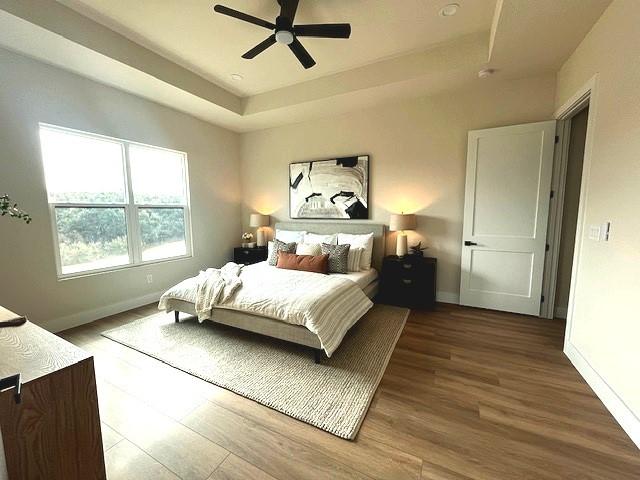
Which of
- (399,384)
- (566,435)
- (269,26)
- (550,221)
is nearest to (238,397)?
(399,384)

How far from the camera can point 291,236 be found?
4293 mm

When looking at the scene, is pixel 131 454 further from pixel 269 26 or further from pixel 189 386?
pixel 269 26

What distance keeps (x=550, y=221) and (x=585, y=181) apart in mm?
973

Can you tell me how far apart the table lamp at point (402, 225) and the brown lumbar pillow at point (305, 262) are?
3.31ft

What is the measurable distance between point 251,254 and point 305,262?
1.63 m

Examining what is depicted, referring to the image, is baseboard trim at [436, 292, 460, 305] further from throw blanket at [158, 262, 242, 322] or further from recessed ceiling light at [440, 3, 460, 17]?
recessed ceiling light at [440, 3, 460, 17]

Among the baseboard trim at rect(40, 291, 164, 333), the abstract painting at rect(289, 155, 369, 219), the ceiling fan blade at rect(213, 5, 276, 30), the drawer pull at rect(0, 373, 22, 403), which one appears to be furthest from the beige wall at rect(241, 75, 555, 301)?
the drawer pull at rect(0, 373, 22, 403)

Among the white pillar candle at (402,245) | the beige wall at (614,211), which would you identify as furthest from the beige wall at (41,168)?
the beige wall at (614,211)

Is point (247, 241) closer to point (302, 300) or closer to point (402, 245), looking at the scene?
point (402, 245)

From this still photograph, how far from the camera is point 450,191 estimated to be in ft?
11.6

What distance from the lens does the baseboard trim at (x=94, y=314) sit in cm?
285

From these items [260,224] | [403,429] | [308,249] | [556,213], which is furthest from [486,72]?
[260,224]

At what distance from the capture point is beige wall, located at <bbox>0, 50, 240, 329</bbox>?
2521 millimetres

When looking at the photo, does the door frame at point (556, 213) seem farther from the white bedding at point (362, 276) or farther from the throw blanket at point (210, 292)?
the throw blanket at point (210, 292)
